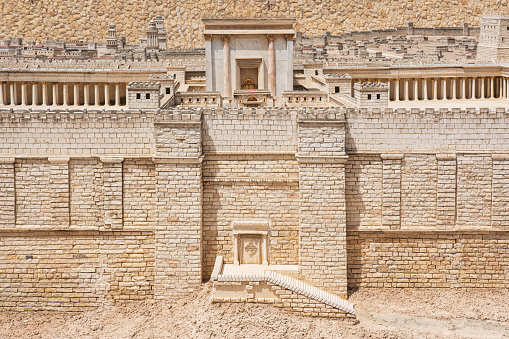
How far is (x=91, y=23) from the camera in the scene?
86.1 meters

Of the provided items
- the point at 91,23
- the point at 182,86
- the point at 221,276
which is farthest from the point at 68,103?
the point at 91,23

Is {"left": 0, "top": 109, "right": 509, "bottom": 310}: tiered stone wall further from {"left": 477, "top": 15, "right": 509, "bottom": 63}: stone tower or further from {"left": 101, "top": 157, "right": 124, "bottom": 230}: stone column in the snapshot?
{"left": 477, "top": 15, "right": 509, "bottom": 63}: stone tower

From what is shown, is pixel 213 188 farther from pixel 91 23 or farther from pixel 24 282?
pixel 91 23

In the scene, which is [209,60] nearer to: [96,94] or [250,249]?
[96,94]

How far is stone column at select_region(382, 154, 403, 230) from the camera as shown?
2202 cm

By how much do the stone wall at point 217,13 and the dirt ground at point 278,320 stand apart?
6538 centimetres

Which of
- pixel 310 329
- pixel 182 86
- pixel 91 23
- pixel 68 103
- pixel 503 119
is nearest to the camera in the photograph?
pixel 310 329

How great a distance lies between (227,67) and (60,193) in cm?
1529

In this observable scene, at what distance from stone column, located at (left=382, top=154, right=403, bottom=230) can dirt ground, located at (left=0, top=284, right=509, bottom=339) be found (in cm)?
209

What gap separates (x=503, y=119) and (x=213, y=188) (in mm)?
8618

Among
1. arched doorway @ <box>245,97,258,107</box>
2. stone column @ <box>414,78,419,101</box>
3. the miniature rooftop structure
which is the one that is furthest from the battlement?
stone column @ <box>414,78,419,101</box>

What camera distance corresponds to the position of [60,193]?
22.0 m

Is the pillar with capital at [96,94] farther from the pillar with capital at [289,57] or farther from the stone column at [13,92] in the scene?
the pillar with capital at [289,57]

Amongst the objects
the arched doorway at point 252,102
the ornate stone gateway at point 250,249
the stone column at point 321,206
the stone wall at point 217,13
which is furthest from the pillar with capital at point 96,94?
the stone wall at point 217,13
